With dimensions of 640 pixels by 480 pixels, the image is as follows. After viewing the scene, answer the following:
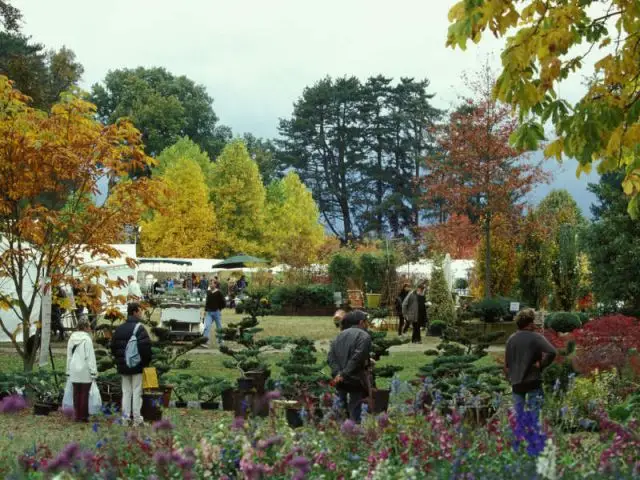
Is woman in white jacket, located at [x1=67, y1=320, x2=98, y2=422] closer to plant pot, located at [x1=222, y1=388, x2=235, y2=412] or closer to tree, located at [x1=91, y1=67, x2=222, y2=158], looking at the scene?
plant pot, located at [x1=222, y1=388, x2=235, y2=412]

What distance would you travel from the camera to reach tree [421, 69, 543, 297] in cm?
3130

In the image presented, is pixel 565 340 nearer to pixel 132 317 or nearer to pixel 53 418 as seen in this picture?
pixel 132 317

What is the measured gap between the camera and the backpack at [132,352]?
11672mm

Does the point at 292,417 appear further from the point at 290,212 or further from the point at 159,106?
the point at 159,106

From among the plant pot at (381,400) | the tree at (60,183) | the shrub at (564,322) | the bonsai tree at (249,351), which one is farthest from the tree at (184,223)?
the plant pot at (381,400)

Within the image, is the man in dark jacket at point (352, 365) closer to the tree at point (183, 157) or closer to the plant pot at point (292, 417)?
the plant pot at point (292, 417)

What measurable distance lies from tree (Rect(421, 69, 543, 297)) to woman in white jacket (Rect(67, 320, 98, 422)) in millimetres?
19920

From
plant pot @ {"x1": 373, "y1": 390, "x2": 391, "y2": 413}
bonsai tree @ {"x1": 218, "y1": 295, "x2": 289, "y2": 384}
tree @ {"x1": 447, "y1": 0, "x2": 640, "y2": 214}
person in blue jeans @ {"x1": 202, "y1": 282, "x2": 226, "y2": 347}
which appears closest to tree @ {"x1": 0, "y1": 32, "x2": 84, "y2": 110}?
person in blue jeans @ {"x1": 202, "y1": 282, "x2": 226, "y2": 347}

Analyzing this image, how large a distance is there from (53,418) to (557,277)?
20.0 meters

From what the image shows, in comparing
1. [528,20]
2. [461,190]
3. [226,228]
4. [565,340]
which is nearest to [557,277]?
[461,190]

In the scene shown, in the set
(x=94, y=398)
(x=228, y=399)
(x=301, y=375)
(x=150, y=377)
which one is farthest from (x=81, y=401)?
(x=301, y=375)

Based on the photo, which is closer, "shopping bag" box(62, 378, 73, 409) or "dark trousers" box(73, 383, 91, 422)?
"dark trousers" box(73, 383, 91, 422)

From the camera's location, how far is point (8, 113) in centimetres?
1501

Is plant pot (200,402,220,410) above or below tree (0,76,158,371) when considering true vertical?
below
